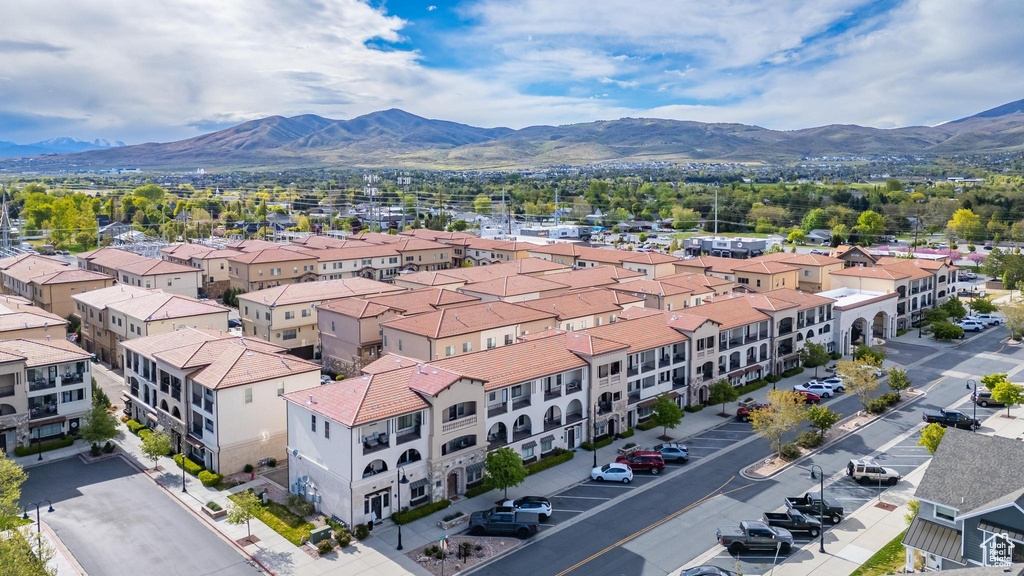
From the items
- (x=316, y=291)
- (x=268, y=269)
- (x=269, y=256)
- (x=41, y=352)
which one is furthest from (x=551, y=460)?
(x=269, y=256)

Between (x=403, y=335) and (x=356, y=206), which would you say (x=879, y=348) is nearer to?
(x=403, y=335)

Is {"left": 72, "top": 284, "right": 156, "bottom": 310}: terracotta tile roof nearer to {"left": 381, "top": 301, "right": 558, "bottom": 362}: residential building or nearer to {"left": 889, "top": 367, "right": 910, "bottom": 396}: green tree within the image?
{"left": 381, "top": 301, "right": 558, "bottom": 362}: residential building

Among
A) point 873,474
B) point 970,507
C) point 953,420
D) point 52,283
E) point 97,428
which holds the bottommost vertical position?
point 873,474

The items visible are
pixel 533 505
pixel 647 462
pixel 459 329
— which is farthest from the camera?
pixel 459 329

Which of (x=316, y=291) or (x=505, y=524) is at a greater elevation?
(x=316, y=291)

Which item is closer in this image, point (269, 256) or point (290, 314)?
point (290, 314)

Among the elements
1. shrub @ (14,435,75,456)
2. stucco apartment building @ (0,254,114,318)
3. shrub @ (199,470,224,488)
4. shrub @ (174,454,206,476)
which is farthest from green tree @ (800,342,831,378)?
stucco apartment building @ (0,254,114,318)

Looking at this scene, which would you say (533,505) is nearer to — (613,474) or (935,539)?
(613,474)
